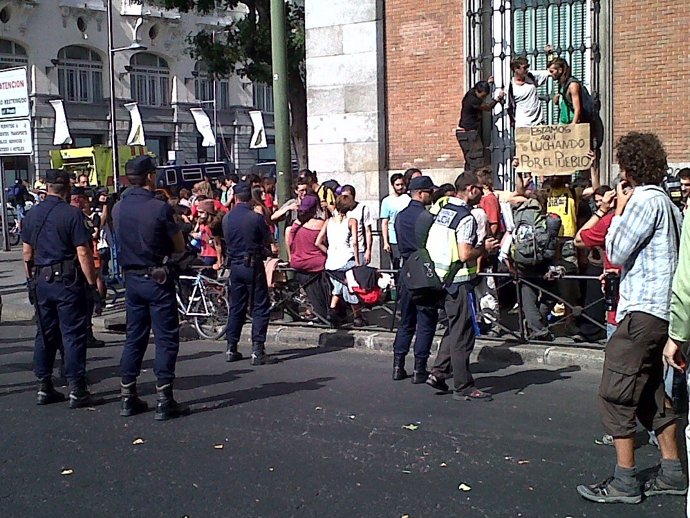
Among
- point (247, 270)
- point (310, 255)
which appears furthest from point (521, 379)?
Answer: point (310, 255)

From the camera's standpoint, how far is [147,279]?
23.0 feet

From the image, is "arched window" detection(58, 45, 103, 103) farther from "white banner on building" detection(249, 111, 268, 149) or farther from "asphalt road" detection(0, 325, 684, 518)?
"asphalt road" detection(0, 325, 684, 518)

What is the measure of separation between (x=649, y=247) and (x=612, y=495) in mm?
1391

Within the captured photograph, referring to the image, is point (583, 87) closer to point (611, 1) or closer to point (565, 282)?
point (611, 1)

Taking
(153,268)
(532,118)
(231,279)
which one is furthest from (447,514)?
(532,118)

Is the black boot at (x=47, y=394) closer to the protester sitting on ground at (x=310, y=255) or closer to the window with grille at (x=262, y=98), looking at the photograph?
the protester sitting on ground at (x=310, y=255)

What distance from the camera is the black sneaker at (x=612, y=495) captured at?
5.00m

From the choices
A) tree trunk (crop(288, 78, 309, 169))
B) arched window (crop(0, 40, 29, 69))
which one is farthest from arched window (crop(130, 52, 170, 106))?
tree trunk (crop(288, 78, 309, 169))

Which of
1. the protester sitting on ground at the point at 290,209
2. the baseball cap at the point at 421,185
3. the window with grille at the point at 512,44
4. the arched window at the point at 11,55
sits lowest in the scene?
the protester sitting on ground at the point at 290,209

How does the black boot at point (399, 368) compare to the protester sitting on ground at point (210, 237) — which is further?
the protester sitting on ground at point (210, 237)

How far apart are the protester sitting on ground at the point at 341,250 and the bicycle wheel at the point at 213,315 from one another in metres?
1.28

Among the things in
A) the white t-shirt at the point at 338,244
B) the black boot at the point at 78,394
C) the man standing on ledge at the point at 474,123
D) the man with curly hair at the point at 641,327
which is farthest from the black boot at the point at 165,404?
the man standing on ledge at the point at 474,123

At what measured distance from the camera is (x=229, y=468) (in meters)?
5.75

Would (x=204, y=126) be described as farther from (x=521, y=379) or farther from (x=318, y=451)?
(x=318, y=451)
